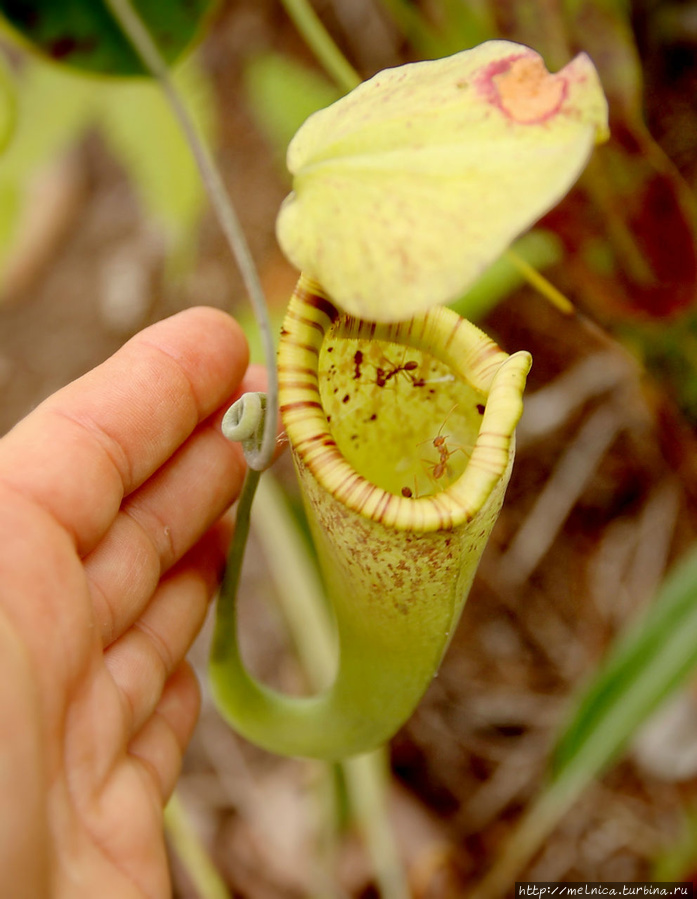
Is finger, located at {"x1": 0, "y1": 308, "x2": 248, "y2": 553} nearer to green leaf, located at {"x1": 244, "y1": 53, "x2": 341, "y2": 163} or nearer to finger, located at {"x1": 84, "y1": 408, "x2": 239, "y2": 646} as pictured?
finger, located at {"x1": 84, "y1": 408, "x2": 239, "y2": 646}

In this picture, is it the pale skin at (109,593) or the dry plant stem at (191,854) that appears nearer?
the pale skin at (109,593)

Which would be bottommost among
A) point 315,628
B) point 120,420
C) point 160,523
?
point 315,628

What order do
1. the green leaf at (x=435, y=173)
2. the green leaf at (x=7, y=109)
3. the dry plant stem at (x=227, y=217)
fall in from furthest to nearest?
the green leaf at (x=7, y=109) → the dry plant stem at (x=227, y=217) → the green leaf at (x=435, y=173)

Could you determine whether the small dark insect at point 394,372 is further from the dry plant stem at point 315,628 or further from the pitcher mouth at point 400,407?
the dry plant stem at point 315,628

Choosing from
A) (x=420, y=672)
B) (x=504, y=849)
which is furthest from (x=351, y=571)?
(x=504, y=849)

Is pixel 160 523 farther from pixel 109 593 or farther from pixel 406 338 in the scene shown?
pixel 406 338

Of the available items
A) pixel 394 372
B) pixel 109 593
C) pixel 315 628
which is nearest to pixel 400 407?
pixel 394 372

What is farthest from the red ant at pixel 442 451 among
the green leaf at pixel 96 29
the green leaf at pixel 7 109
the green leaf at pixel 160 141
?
the green leaf at pixel 160 141

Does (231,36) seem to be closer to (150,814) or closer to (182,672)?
(182,672)
